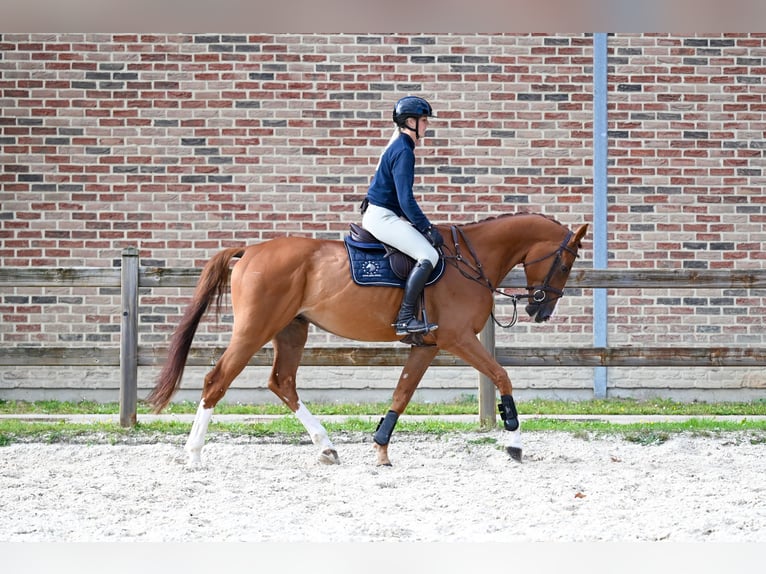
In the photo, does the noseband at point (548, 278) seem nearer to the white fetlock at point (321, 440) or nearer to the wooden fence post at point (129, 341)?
the white fetlock at point (321, 440)

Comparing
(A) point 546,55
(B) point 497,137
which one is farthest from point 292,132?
(A) point 546,55

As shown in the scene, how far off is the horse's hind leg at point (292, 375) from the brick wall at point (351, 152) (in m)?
3.32

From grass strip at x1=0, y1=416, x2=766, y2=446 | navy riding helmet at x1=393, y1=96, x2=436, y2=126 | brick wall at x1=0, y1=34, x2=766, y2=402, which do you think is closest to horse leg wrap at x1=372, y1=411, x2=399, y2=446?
grass strip at x1=0, y1=416, x2=766, y2=446

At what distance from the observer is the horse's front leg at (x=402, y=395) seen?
586 cm

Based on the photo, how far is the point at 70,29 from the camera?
3.03 ft

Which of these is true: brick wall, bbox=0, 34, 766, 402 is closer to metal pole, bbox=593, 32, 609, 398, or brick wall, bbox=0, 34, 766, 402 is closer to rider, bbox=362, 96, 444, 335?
metal pole, bbox=593, 32, 609, 398

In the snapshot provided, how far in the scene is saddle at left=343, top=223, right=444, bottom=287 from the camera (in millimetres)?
5793

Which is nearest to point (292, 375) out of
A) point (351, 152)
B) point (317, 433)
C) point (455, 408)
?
point (317, 433)

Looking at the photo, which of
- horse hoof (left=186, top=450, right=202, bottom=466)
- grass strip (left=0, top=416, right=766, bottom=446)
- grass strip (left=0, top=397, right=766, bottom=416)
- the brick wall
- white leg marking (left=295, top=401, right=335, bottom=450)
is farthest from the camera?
the brick wall

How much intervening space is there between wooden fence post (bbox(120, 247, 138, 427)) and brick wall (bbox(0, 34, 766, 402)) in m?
2.00

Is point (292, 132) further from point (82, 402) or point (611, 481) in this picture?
point (611, 481)

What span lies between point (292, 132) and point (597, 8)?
8.73 metres

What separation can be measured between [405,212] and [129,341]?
292 cm

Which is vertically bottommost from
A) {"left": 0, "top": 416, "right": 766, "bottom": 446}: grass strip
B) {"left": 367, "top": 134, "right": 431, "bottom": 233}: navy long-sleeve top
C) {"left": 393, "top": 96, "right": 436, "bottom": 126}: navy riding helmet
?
{"left": 0, "top": 416, "right": 766, "bottom": 446}: grass strip
